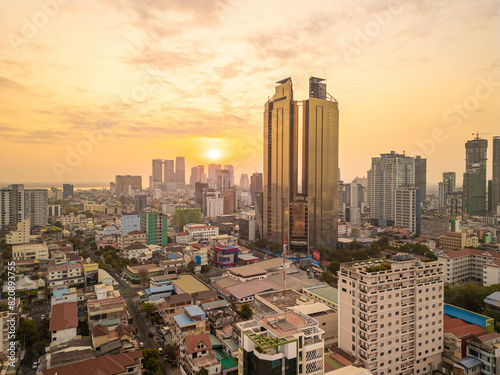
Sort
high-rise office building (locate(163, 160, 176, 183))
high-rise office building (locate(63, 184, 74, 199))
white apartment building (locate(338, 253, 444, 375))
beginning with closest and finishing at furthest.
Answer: white apartment building (locate(338, 253, 444, 375)), high-rise office building (locate(63, 184, 74, 199)), high-rise office building (locate(163, 160, 176, 183))

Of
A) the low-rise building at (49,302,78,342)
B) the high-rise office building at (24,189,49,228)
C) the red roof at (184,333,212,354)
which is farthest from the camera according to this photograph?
the high-rise office building at (24,189,49,228)

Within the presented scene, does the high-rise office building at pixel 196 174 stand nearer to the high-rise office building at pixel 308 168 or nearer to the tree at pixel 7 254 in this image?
the high-rise office building at pixel 308 168

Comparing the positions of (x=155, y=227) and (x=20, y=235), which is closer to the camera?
(x=20, y=235)

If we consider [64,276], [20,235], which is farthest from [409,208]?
[20,235]

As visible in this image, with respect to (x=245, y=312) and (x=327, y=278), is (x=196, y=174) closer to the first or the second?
Answer: (x=327, y=278)

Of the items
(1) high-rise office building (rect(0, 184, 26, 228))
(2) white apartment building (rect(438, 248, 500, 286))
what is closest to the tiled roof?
(2) white apartment building (rect(438, 248, 500, 286))

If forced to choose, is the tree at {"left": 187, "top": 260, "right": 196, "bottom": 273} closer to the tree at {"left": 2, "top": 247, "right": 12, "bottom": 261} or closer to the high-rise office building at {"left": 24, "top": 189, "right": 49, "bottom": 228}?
the tree at {"left": 2, "top": 247, "right": 12, "bottom": 261}
